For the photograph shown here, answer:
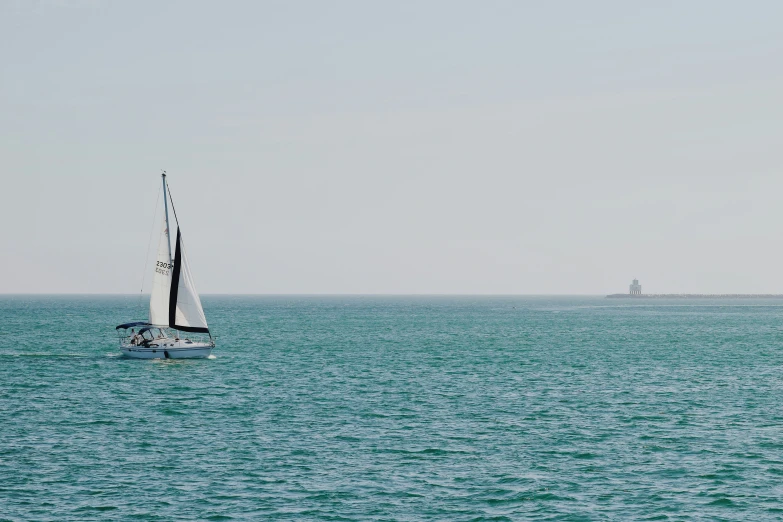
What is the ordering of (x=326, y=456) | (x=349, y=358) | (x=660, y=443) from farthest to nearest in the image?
(x=349, y=358) < (x=660, y=443) < (x=326, y=456)

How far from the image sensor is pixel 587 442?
142 ft

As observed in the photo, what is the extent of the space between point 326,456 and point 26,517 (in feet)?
44.5

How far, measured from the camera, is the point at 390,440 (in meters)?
43.7

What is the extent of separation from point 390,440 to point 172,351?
42.5 m

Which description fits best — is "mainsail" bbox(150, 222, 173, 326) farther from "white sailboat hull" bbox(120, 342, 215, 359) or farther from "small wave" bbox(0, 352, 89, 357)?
"small wave" bbox(0, 352, 89, 357)

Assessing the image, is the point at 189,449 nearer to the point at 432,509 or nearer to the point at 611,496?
the point at 432,509

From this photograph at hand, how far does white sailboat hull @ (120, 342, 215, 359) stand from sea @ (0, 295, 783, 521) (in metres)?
1.49

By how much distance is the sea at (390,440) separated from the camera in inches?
1281

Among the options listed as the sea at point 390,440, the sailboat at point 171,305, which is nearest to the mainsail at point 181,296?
the sailboat at point 171,305

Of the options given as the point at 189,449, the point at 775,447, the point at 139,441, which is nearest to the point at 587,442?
the point at 775,447

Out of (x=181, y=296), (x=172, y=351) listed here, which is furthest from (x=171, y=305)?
(x=172, y=351)

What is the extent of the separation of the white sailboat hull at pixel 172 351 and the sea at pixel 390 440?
149cm

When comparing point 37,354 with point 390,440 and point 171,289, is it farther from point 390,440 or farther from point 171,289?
point 390,440

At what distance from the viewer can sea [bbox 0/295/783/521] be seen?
32531 millimetres
